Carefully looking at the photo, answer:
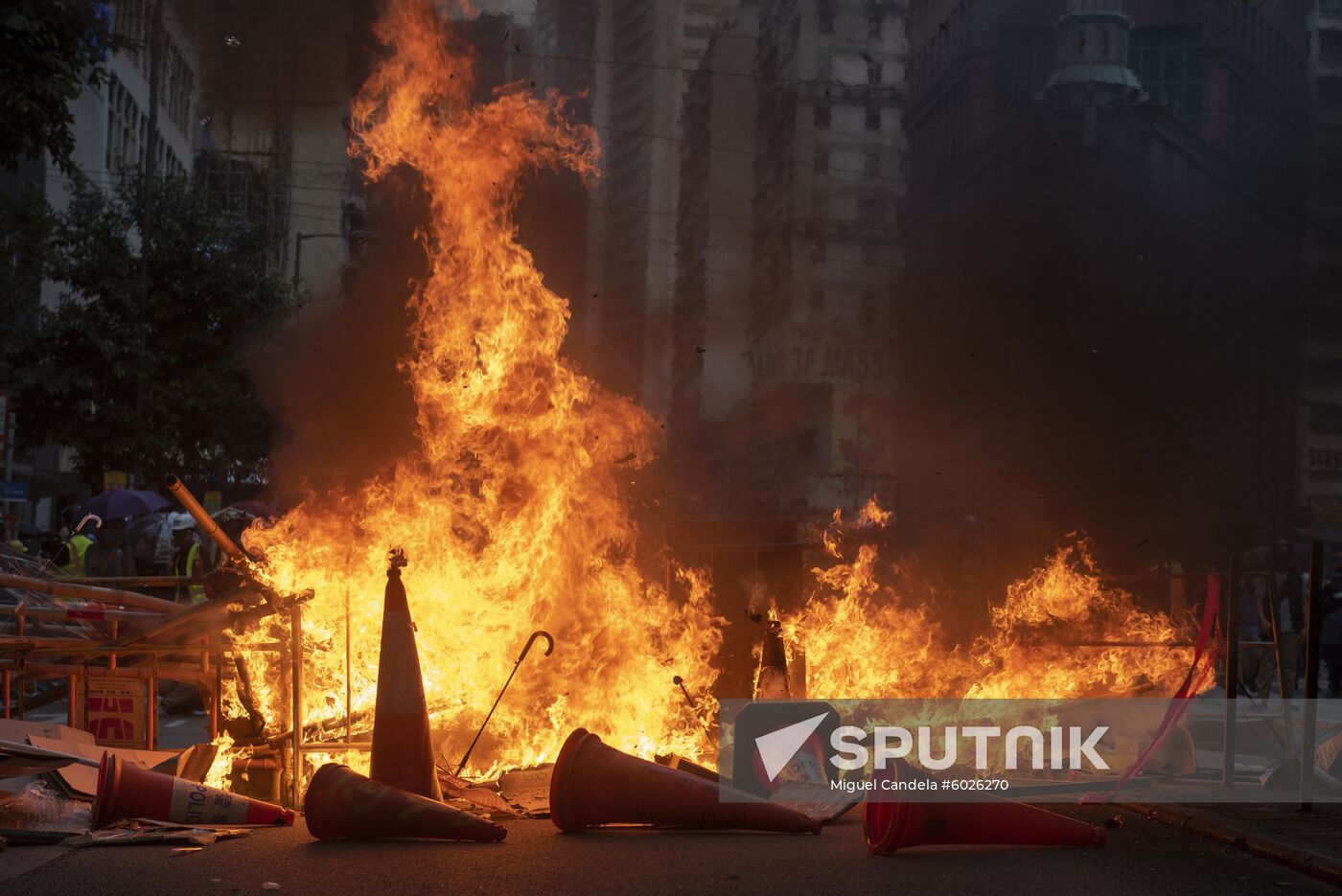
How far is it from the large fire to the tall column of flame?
14 mm

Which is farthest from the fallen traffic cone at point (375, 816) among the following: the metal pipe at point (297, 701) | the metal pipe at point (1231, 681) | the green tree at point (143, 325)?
the green tree at point (143, 325)

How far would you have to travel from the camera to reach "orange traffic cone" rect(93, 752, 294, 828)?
24.0ft

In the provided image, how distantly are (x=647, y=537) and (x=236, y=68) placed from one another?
25.4ft

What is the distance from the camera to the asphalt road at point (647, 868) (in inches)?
242

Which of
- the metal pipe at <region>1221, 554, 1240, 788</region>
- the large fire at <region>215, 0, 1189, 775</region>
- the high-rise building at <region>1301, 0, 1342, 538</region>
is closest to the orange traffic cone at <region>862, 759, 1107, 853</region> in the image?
the metal pipe at <region>1221, 554, 1240, 788</region>

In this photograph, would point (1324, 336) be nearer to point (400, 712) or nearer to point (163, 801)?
point (400, 712)

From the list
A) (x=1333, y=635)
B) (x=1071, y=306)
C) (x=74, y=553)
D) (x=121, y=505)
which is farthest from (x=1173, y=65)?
(x=74, y=553)

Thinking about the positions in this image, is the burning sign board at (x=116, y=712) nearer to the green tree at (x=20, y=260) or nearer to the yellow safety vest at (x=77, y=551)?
the yellow safety vest at (x=77, y=551)

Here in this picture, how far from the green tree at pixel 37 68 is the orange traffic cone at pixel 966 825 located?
9590mm

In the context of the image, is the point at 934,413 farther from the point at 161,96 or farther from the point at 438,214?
the point at 438,214

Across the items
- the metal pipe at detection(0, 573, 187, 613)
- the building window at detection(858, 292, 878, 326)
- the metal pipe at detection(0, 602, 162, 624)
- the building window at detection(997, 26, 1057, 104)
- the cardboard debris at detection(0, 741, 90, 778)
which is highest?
the building window at detection(997, 26, 1057, 104)

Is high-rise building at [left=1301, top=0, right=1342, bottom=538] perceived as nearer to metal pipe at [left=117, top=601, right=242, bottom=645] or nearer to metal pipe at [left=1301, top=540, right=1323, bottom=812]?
metal pipe at [left=1301, top=540, right=1323, bottom=812]

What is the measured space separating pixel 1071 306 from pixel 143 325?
18.7 meters

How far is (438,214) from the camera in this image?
11.5 metres
